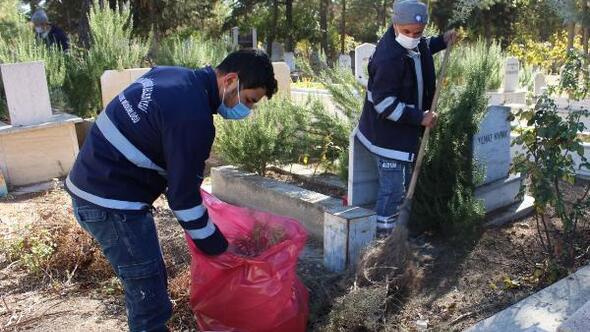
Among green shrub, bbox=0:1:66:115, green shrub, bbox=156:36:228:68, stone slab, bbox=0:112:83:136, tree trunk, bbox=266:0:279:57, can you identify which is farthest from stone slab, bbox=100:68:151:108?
tree trunk, bbox=266:0:279:57

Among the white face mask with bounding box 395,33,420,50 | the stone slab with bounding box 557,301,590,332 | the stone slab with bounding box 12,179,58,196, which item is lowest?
the stone slab with bounding box 12,179,58,196

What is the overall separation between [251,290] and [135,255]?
0.59 meters

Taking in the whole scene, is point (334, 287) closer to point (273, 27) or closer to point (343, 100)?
point (343, 100)

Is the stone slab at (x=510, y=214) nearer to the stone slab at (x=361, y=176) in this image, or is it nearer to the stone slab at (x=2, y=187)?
the stone slab at (x=361, y=176)

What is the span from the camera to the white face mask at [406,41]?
9.93ft

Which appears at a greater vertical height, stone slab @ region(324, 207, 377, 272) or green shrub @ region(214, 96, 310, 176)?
green shrub @ region(214, 96, 310, 176)

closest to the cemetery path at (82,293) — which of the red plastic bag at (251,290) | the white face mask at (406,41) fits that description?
the red plastic bag at (251,290)

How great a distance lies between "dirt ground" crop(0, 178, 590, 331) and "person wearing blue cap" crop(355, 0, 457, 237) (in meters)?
0.45

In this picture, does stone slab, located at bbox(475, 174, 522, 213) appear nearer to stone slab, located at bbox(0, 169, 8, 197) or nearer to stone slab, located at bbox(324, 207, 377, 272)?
stone slab, located at bbox(324, 207, 377, 272)

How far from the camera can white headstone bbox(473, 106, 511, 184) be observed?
12.2 feet

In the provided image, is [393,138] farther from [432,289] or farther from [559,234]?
[559,234]

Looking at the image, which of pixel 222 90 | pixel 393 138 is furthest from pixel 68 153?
pixel 222 90

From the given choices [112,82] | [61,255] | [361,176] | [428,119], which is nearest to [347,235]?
[361,176]

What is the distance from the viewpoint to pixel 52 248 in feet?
11.1
